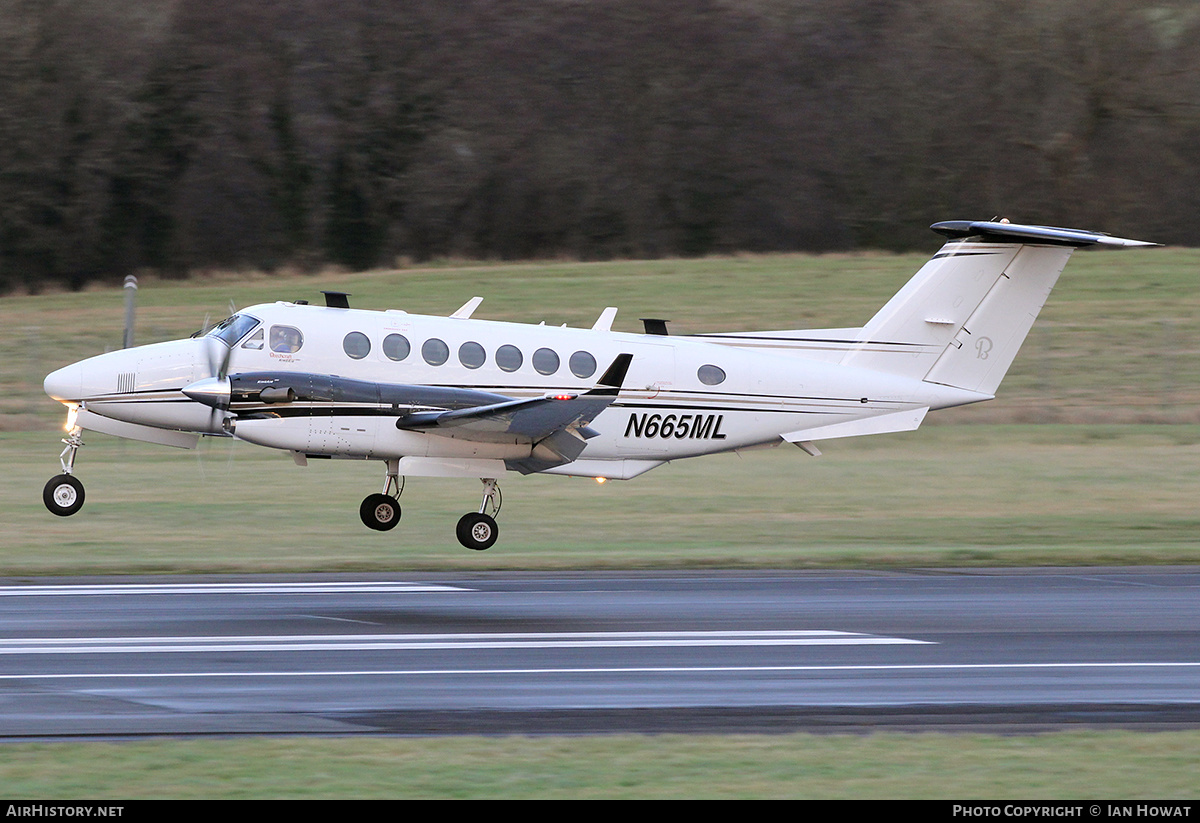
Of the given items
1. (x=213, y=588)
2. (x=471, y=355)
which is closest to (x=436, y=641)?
(x=213, y=588)

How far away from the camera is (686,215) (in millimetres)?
47375

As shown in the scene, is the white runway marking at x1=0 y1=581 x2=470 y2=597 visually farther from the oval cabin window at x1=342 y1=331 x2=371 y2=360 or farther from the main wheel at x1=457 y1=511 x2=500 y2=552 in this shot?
the oval cabin window at x1=342 y1=331 x2=371 y2=360

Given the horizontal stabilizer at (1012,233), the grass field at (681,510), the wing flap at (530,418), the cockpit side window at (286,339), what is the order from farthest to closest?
the horizontal stabilizer at (1012,233) < the grass field at (681,510) < the cockpit side window at (286,339) < the wing flap at (530,418)

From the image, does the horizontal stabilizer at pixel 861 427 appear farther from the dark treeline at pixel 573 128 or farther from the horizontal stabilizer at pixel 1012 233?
the dark treeline at pixel 573 128

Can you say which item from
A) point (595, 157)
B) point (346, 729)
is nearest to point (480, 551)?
point (346, 729)

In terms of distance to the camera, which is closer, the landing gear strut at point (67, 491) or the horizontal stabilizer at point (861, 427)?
the landing gear strut at point (67, 491)

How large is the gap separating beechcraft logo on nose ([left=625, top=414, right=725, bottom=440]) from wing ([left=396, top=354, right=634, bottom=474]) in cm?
118

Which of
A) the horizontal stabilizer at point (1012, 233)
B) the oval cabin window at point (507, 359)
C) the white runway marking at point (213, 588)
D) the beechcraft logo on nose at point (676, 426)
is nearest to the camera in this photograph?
the white runway marking at point (213, 588)

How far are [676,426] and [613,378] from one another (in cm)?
→ 302

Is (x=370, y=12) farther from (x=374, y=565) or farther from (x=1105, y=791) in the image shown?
(x=1105, y=791)

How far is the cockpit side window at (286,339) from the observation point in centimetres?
1703

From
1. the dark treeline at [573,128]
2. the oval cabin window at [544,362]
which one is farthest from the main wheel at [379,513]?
the dark treeline at [573,128]

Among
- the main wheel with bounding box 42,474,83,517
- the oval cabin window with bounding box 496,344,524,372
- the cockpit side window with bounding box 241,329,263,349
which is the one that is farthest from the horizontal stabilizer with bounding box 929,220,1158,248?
the main wheel with bounding box 42,474,83,517

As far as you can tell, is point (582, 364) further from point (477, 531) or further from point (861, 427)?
point (861, 427)
